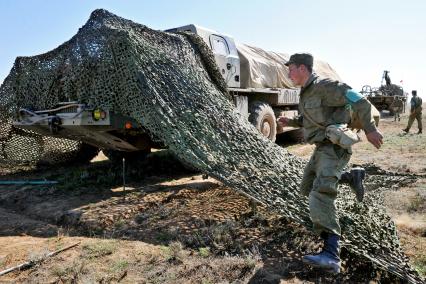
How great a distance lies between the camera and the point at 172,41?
6.33 metres

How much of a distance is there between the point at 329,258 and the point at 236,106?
5.43m

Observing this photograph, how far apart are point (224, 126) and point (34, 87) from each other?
9.42 ft

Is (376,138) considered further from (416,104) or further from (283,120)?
(416,104)

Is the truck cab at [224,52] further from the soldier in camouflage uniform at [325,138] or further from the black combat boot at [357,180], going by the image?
the black combat boot at [357,180]

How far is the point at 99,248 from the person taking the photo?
11.6 ft

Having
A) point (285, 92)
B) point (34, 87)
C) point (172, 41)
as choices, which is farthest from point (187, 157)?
point (285, 92)

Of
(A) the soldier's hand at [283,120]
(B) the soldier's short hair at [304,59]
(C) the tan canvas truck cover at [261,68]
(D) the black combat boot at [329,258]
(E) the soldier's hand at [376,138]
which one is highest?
(C) the tan canvas truck cover at [261,68]

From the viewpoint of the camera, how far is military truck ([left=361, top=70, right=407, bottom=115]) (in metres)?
24.2

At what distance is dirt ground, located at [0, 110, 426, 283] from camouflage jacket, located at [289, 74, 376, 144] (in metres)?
1.01

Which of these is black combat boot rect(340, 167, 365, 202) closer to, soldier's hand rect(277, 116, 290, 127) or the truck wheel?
soldier's hand rect(277, 116, 290, 127)

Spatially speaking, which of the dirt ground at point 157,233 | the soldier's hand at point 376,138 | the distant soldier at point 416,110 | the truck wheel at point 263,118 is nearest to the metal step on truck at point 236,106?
the truck wheel at point 263,118

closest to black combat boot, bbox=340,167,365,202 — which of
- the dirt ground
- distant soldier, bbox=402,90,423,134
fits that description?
the dirt ground

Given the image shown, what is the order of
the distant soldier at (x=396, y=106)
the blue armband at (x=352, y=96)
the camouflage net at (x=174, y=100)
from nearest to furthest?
the blue armband at (x=352, y=96), the camouflage net at (x=174, y=100), the distant soldier at (x=396, y=106)

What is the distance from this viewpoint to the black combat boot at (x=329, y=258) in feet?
9.50
